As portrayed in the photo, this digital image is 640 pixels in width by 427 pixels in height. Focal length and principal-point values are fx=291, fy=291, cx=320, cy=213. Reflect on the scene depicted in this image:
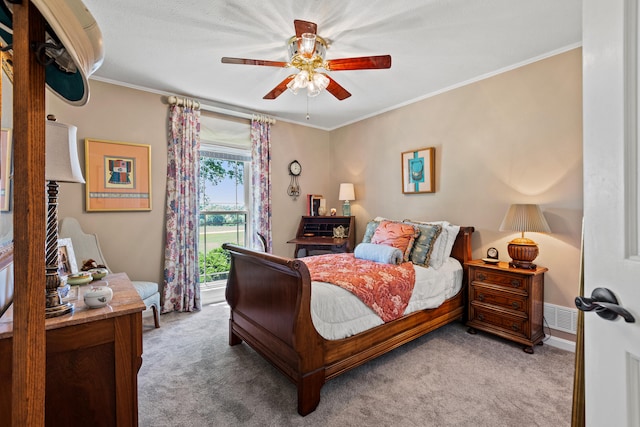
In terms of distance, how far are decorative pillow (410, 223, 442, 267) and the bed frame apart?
48cm

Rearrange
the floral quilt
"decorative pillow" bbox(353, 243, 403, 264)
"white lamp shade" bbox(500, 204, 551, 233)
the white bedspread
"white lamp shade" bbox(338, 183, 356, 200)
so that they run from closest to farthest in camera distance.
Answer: the white bedspread, the floral quilt, "white lamp shade" bbox(500, 204, 551, 233), "decorative pillow" bbox(353, 243, 403, 264), "white lamp shade" bbox(338, 183, 356, 200)

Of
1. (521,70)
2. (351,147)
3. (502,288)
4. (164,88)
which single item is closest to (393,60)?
(521,70)

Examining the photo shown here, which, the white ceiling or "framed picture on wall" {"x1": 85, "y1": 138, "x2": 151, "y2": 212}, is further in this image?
"framed picture on wall" {"x1": 85, "y1": 138, "x2": 151, "y2": 212}

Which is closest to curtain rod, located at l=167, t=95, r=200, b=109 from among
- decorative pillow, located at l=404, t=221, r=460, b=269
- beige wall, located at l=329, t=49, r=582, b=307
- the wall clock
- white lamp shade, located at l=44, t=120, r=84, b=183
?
the wall clock

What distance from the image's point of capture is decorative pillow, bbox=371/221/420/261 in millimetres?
2943

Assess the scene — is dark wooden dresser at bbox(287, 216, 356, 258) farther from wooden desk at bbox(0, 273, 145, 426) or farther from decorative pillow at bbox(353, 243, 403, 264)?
wooden desk at bbox(0, 273, 145, 426)

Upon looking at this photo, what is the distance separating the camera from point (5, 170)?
79 cm

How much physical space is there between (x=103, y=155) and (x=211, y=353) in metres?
2.40

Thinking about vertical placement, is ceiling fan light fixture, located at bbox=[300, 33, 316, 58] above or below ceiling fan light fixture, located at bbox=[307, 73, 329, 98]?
above

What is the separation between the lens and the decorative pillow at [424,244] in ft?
9.41

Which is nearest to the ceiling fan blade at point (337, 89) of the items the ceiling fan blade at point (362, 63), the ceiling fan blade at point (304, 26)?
the ceiling fan blade at point (362, 63)

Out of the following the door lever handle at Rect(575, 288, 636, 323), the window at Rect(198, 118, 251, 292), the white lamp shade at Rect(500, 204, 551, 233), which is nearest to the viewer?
the door lever handle at Rect(575, 288, 636, 323)

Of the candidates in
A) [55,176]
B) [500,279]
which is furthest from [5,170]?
[500,279]

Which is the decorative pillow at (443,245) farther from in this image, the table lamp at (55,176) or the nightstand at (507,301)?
the table lamp at (55,176)
